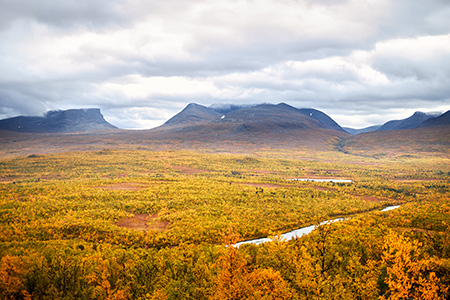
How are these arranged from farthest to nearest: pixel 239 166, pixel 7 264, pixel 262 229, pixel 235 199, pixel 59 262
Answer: pixel 239 166, pixel 235 199, pixel 262 229, pixel 59 262, pixel 7 264

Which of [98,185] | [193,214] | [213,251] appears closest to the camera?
[213,251]

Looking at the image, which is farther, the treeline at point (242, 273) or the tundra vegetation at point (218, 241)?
the tundra vegetation at point (218, 241)

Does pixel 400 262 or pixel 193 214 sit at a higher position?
pixel 400 262

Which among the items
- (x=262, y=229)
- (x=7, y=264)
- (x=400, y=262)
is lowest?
(x=262, y=229)

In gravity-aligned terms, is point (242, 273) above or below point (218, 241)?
above

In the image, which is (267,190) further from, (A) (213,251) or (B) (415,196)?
(A) (213,251)

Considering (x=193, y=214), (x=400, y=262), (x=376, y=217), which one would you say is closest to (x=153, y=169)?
(x=193, y=214)

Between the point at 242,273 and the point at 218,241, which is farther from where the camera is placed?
the point at 218,241

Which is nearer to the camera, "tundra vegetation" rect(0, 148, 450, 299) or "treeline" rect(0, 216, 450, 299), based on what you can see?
"treeline" rect(0, 216, 450, 299)
